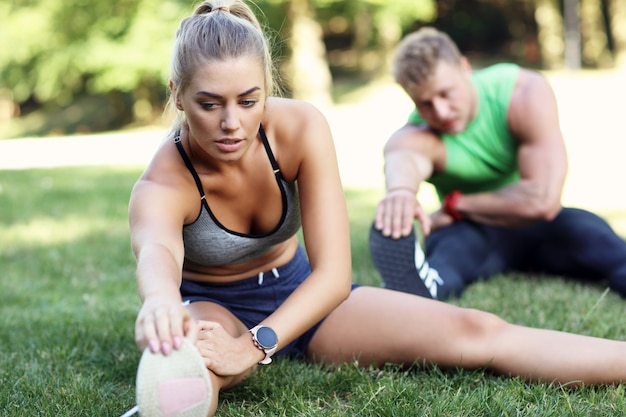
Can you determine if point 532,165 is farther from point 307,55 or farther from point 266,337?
point 307,55

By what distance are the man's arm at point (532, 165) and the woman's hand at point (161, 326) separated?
94.8 inches

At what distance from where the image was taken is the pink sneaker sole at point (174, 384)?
185 cm

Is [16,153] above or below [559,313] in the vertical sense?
below

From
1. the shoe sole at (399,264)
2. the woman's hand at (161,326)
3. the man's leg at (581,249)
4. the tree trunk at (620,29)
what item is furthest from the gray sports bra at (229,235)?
the tree trunk at (620,29)

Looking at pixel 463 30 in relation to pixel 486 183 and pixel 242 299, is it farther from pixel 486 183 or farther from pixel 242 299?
pixel 242 299

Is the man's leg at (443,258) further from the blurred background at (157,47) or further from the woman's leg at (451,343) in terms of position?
the blurred background at (157,47)

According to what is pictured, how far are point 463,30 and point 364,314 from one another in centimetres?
2834

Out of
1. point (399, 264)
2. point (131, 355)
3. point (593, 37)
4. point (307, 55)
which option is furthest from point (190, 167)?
point (593, 37)

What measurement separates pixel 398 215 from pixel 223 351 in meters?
1.46

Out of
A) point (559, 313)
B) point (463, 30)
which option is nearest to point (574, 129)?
point (559, 313)

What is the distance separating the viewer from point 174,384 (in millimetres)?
1894

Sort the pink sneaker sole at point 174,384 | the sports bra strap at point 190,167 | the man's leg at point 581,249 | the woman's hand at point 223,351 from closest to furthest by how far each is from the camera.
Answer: the pink sneaker sole at point 174,384 → the woman's hand at point 223,351 → the sports bra strap at point 190,167 → the man's leg at point 581,249

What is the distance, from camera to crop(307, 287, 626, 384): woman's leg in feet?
7.97

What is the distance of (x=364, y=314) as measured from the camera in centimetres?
267
